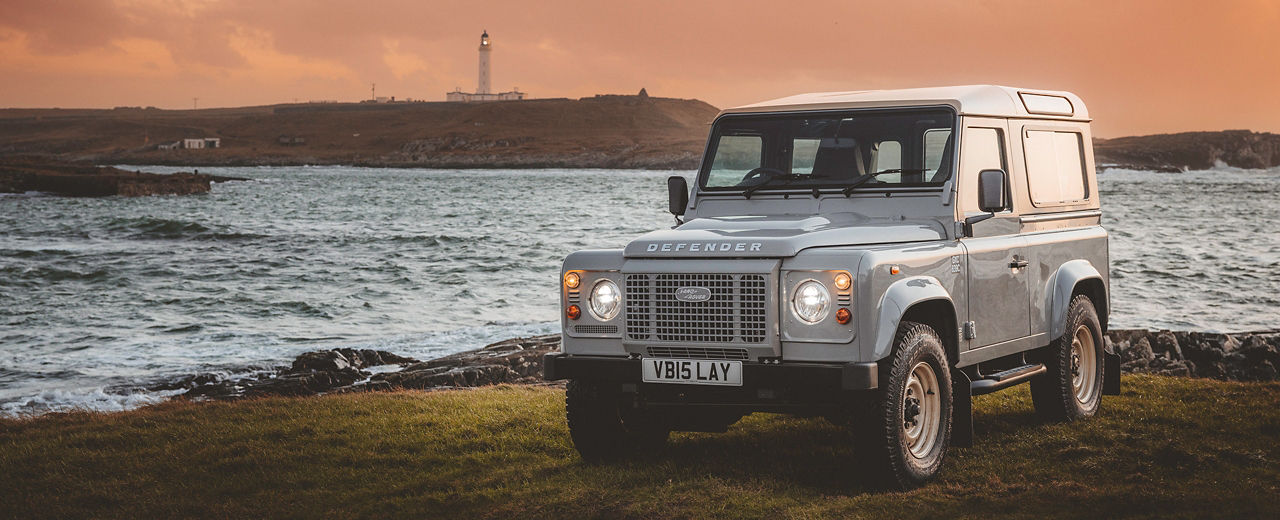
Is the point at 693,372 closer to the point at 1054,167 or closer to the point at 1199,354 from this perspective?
the point at 1054,167

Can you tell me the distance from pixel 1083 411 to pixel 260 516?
6776 mm

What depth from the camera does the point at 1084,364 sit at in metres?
10.4

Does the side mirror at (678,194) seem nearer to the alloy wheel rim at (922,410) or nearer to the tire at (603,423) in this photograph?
the tire at (603,423)

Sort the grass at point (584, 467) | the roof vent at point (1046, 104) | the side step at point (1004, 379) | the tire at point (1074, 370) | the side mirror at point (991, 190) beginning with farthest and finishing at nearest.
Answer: the roof vent at point (1046, 104), the tire at point (1074, 370), the side step at point (1004, 379), the side mirror at point (991, 190), the grass at point (584, 467)

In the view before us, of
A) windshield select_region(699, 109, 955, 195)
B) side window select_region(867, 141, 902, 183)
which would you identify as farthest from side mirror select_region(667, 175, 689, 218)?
side window select_region(867, 141, 902, 183)

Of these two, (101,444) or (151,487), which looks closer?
(151,487)

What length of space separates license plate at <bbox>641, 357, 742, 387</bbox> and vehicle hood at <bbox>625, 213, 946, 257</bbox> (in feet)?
2.19

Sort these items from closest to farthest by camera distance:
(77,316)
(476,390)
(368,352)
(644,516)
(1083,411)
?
(644,516) < (1083,411) < (476,390) < (368,352) < (77,316)

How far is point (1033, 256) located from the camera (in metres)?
9.24

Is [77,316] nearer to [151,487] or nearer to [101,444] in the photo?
[101,444]

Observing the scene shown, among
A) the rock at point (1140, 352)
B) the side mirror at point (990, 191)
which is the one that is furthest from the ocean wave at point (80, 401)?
the rock at point (1140, 352)

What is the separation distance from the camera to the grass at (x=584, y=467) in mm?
7316

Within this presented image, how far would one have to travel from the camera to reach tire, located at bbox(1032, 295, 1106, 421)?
381 inches

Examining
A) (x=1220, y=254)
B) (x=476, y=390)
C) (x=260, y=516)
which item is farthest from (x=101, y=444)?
(x=1220, y=254)
